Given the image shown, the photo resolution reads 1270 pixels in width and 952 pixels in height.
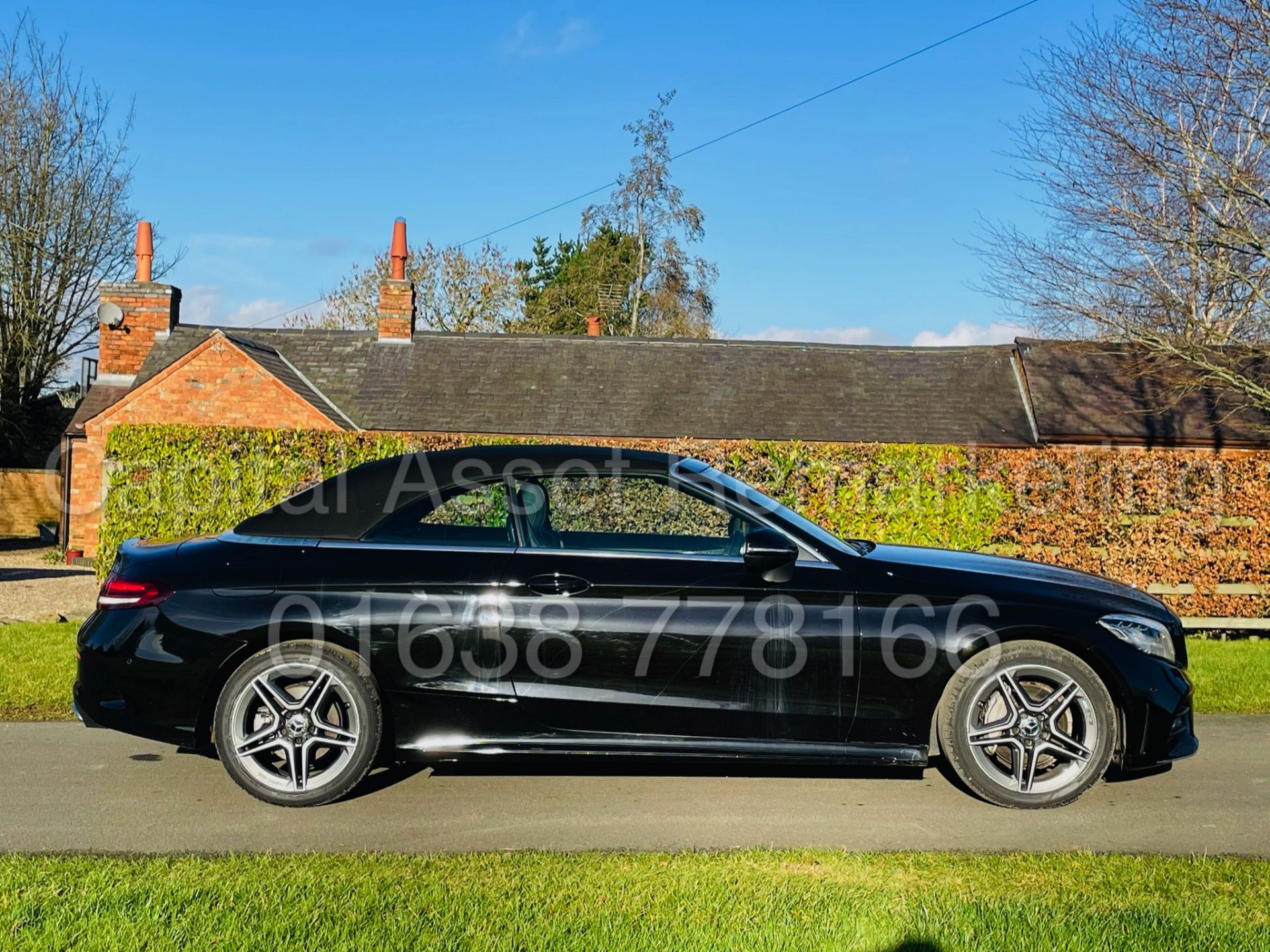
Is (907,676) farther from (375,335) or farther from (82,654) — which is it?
(375,335)

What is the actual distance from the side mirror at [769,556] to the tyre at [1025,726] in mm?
929

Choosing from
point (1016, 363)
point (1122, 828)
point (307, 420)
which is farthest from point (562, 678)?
point (1016, 363)

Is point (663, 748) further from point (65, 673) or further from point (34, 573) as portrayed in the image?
point (34, 573)

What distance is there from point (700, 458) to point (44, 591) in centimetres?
885

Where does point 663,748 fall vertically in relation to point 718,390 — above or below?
below

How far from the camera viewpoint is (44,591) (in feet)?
47.9

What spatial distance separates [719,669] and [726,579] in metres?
0.41

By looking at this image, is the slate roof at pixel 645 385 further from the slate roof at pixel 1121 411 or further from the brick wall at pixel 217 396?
the slate roof at pixel 1121 411

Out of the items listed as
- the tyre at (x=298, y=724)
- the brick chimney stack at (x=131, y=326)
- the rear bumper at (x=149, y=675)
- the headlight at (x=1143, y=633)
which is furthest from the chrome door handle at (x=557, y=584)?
the brick chimney stack at (x=131, y=326)

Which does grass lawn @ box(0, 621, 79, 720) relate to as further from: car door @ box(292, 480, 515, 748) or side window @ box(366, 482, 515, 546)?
side window @ box(366, 482, 515, 546)

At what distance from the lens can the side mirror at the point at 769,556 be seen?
16.9 ft

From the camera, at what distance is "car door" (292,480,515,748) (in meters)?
5.15

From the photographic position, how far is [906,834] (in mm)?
4844

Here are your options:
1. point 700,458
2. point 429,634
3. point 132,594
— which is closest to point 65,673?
point 132,594
